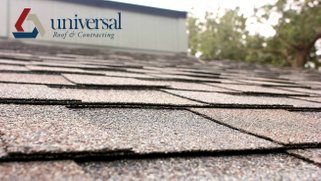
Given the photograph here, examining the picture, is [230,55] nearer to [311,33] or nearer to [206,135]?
[311,33]

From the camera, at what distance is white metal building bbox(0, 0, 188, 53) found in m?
4.59

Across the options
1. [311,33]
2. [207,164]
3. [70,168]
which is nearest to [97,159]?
[70,168]

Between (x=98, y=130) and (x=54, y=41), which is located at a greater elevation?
(x=54, y=41)

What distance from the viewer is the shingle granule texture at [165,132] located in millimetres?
735

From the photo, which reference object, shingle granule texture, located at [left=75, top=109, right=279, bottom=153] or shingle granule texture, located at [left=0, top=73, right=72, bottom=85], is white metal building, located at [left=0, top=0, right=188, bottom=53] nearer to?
shingle granule texture, located at [left=0, top=73, right=72, bottom=85]

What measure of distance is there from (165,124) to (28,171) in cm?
45

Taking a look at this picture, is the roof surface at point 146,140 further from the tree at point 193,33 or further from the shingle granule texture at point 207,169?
the tree at point 193,33

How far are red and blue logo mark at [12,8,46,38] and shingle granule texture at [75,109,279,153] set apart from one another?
3.87 metres

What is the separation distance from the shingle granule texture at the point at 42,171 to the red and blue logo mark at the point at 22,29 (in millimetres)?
4251

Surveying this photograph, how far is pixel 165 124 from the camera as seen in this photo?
940mm

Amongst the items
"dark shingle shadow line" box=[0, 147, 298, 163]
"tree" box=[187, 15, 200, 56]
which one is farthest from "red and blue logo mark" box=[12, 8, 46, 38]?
"tree" box=[187, 15, 200, 56]

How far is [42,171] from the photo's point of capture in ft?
1.81

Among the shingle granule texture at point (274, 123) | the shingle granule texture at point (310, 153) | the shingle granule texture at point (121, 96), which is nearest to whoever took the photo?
the shingle granule texture at point (310, 153)

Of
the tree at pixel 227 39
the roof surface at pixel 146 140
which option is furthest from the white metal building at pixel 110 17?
the tree at pixel 227 39
